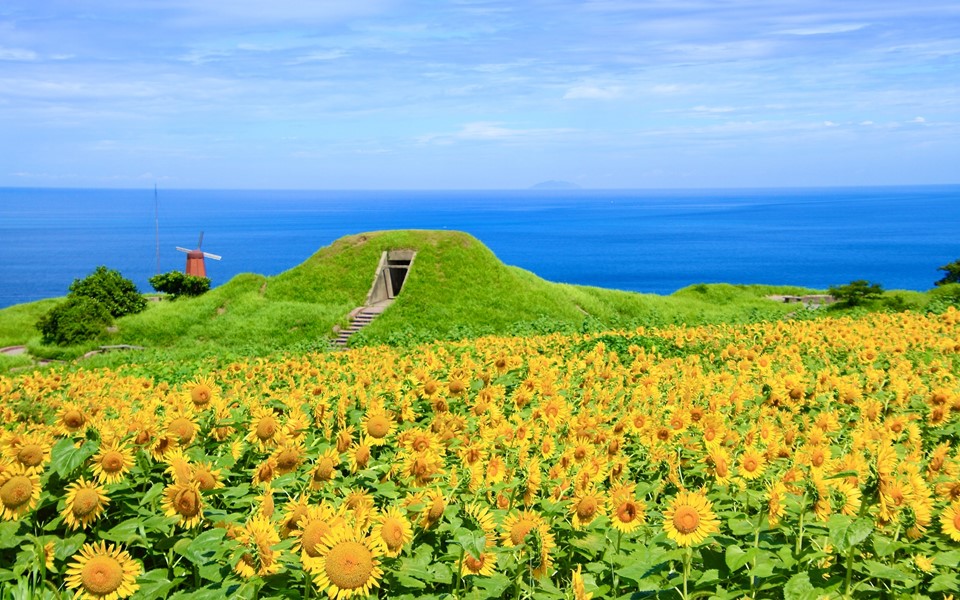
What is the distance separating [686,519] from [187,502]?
2.41 metres

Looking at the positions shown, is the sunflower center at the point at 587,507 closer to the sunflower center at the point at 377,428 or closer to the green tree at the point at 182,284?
the sunflower center at the point at 377,428

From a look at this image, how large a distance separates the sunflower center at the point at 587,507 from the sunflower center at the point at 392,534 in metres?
1.13

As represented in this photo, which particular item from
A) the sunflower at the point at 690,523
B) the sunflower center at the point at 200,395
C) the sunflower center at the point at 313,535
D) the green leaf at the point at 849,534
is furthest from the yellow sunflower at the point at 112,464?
the green leaf at the point at 849,534

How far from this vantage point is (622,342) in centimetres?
1426

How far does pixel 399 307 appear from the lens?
33.1 m

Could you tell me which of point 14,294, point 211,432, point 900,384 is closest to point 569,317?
point 900,384

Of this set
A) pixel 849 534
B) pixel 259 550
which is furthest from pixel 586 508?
pixel 259 550

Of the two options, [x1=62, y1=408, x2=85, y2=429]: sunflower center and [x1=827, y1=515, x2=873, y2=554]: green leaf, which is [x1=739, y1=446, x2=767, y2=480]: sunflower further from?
[x1=62, y1=408, x2=85, y2=429]: sunflower center

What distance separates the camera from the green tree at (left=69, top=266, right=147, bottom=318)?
38.2 metres

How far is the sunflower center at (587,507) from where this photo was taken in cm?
411

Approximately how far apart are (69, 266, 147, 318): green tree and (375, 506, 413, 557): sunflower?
122 feet

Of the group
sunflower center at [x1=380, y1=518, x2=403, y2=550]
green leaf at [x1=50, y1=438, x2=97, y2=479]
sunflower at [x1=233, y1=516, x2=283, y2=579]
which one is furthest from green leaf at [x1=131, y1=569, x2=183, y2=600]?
sunflower center at [x1=380, y1=518, x2=403, y2=550]

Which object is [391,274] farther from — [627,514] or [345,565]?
[345,565]

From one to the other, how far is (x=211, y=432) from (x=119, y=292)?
38010 mm
